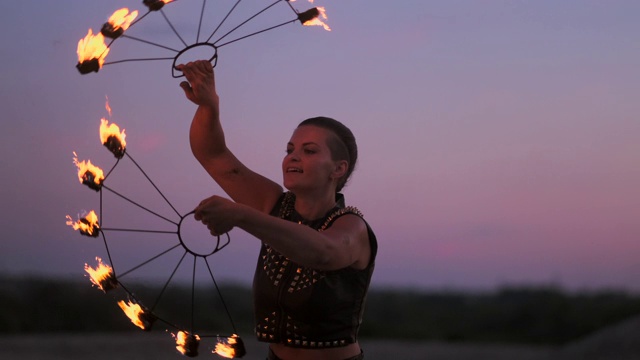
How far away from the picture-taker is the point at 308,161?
3217 mm

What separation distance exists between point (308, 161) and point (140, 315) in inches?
28.2

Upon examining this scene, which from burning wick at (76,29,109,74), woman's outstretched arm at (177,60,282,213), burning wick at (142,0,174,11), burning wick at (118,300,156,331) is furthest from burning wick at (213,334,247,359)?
burning wick at (142,0,174,11)

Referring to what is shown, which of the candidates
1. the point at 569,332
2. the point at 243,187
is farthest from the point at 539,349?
the point at 243,187

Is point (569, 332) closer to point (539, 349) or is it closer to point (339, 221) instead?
point (539, 349)

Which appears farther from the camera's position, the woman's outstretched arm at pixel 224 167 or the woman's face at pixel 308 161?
the woman's outstretched arm at pixel 224 167

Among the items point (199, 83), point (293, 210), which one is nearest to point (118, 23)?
point (199, 83)

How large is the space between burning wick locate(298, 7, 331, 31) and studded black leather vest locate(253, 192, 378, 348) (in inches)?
24.7

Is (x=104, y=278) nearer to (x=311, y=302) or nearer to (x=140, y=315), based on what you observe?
(x=140, y=315)

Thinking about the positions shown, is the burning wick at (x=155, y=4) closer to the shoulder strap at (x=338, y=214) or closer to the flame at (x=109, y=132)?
→ the flame at (x=109, y=132)

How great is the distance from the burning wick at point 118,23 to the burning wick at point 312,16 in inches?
22.1

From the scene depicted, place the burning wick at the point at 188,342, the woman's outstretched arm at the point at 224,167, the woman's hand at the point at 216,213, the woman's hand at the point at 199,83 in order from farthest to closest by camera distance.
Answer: the woman's outstretched arm at the point at 224,167, the woman's hand at the point at 199,83, the burning wick at the point at 188,342, the woman's hand at the point at 216,213

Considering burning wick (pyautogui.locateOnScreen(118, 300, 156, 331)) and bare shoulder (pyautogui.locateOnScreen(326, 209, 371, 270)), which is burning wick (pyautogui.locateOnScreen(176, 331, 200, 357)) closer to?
burning wick (pyautogui.locateOnScreen(118, 300, 156, 331))

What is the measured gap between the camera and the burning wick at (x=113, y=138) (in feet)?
10.4

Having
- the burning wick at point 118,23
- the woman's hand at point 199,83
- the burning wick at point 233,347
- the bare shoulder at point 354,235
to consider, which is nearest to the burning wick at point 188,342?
the burning wick at point 233,347
